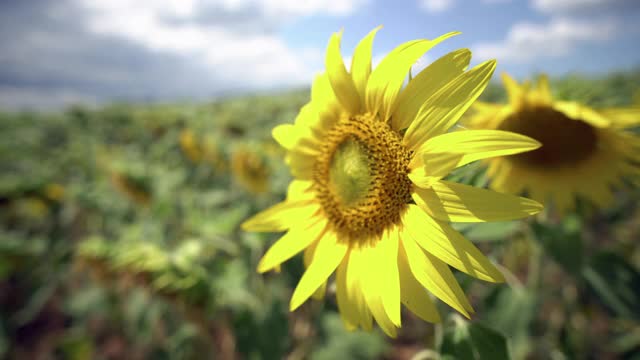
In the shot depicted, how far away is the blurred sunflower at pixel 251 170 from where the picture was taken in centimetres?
312

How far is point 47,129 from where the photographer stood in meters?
6.97

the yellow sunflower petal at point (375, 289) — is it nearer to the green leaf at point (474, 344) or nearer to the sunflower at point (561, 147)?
the green leaf at point (474, 344)

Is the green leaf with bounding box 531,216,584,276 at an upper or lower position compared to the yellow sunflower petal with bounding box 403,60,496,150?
lower

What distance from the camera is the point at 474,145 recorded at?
68 centimetres

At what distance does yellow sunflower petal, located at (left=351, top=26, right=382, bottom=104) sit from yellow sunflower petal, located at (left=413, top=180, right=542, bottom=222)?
298mm

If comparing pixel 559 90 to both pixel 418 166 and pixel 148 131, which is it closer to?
pixel 418 166

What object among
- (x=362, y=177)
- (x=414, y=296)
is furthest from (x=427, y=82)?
(x=414, y=296)

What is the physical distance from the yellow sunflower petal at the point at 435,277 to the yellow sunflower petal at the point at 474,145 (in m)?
0.18

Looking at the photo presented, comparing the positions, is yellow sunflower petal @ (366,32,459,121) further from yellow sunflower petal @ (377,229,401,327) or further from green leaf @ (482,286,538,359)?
green leaf @ (482,286,538,359)

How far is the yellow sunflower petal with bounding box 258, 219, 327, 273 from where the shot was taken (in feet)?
3.09

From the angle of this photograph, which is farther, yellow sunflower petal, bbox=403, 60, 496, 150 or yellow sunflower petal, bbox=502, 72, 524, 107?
yellow sunflower petal, bbox=502, 72, 524, 107

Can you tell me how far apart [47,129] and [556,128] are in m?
7.92

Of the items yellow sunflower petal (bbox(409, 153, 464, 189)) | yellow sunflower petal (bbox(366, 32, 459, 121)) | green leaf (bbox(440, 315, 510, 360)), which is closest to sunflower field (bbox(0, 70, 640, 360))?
green leaf (bbox(440, 315, 510, 360))

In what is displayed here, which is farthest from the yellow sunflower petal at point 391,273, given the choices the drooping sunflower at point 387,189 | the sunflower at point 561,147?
the sunflower at point 561,147
